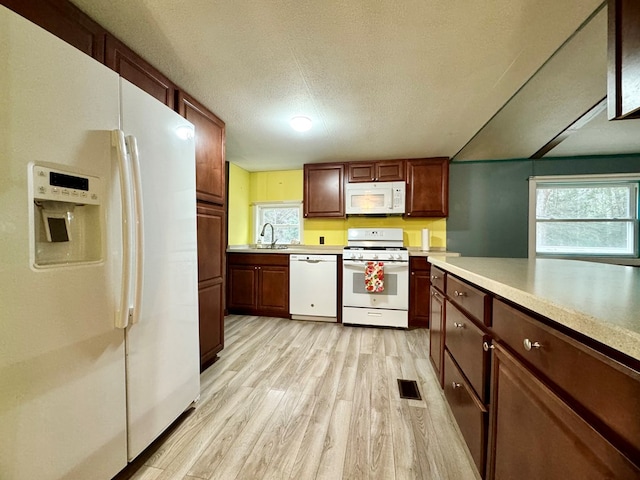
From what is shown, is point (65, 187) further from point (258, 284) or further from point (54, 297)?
point (258, 284)

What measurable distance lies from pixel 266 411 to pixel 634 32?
7.26 feet

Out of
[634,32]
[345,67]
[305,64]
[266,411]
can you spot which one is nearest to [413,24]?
[345,67]

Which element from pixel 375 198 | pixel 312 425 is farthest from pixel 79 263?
pixel 375 198

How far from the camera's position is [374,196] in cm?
332

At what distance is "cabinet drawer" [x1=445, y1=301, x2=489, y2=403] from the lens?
1.00 meters

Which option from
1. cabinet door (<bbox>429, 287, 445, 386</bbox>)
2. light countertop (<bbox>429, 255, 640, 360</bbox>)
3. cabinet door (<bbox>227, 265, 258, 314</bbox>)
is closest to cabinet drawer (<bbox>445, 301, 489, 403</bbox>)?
cabinet door (<bbox>429, 287, 445, 386</bbox>)

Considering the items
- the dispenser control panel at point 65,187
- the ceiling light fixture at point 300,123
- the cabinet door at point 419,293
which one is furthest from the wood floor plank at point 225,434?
the ceiling light fixture at point 300,123

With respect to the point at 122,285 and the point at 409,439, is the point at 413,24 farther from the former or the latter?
the point at 409,439

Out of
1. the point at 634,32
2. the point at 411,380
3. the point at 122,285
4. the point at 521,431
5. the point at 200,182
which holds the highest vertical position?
the point at 634,32

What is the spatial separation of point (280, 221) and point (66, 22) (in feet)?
9.81

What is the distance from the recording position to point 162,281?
48.6 inches

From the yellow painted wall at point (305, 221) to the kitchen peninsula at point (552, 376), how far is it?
7.64ft

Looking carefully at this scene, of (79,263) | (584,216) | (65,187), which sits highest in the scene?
(584,216)

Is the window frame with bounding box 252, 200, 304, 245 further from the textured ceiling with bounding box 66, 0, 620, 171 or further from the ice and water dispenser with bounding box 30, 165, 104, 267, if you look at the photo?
the ice and water dispenser with bounding box 30, 165, 104, 267
